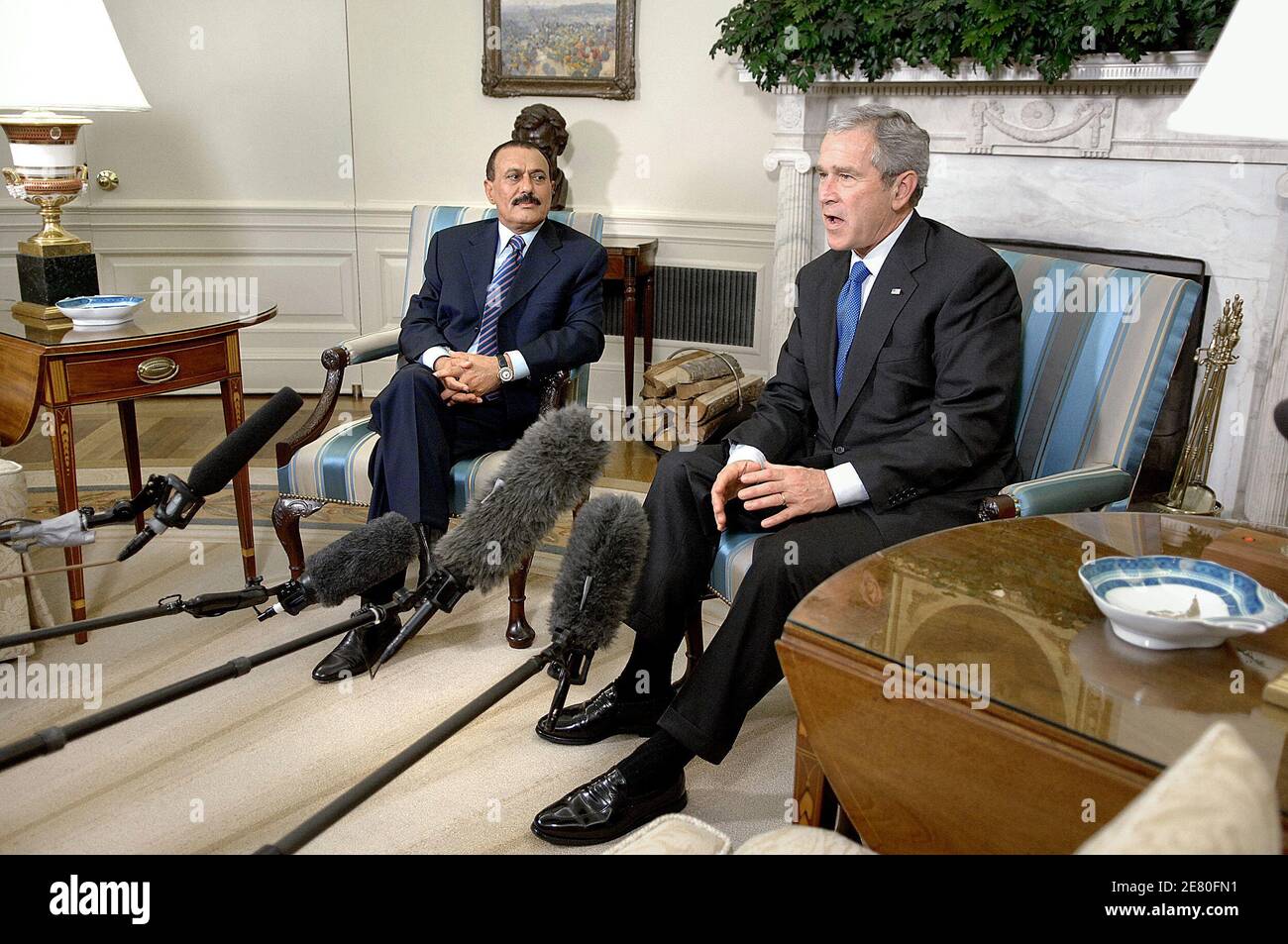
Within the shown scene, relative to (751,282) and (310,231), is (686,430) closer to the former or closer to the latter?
(751,282)

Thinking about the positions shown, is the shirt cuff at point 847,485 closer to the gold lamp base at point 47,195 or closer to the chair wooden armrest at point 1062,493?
the chair wooden armrest at point 1062,493

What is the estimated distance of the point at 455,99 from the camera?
5.20 m

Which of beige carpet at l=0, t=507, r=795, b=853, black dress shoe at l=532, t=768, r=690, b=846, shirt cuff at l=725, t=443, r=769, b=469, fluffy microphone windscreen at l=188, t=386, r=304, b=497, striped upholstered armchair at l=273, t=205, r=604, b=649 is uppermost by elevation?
fluffy microphone windscreen at l=188, t=386, r=304, b=497

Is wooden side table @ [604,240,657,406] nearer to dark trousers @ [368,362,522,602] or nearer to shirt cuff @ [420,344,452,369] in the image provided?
shirt cuff @ [420,344,452,369]

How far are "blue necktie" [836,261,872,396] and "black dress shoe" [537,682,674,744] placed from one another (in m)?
0.87

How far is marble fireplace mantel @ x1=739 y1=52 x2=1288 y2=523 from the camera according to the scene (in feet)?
11.3

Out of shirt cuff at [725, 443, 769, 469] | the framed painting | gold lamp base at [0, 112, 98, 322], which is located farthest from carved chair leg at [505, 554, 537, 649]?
the framed painting

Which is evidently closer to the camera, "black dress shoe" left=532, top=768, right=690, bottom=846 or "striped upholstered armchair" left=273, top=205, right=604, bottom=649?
"black dress shoe" left=532, top=768, right=690, bottom=846

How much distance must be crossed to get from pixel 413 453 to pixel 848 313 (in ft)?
3.82

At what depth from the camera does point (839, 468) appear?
2365 mm

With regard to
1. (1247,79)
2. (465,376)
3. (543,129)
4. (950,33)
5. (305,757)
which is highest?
(950,33)

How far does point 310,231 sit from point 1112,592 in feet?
15.3

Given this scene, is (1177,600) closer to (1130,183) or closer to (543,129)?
(1130,183)

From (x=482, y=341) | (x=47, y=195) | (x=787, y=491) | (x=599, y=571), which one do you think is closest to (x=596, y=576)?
(x=599, y=571)
